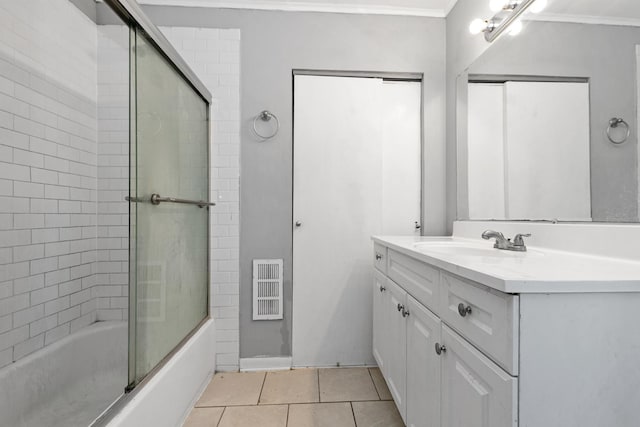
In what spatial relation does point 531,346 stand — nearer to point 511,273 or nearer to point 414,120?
point 511,273

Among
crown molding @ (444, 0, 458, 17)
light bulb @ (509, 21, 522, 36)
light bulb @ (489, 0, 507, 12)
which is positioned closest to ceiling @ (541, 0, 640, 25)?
light bulb @ (509, 21, 522, 36)

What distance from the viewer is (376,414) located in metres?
1.54

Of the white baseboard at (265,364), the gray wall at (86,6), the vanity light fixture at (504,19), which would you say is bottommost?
the white baseboard at (265,364)

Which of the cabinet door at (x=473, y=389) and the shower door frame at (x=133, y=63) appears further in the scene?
the shower door frame at (x=133, y=63)

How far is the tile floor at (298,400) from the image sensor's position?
4.89 feet

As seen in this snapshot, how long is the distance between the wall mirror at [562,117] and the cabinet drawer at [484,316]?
619 mm

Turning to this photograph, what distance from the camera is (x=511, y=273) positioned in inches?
26.4

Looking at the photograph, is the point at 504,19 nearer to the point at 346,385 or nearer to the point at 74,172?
the point at 346,385

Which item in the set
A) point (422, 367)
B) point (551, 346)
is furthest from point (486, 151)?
point (551, 346)

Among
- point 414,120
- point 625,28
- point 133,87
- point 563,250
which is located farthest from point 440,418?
point 414,120

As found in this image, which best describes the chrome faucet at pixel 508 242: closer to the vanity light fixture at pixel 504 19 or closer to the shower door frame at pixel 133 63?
the vanity light fixture at pixel 504 19

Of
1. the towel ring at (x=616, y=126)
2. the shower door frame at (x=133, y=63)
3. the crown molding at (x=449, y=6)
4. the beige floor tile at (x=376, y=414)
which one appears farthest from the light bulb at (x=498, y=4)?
the beige floor tile at (x=376, y=414)

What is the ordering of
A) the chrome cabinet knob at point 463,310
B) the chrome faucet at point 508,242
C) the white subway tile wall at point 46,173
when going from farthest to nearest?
the white subway tile wall at point 46,173, the chrome faucet at point 508,242, the chrome cabinet knob at point 463,310

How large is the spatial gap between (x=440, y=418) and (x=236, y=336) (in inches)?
55.2
